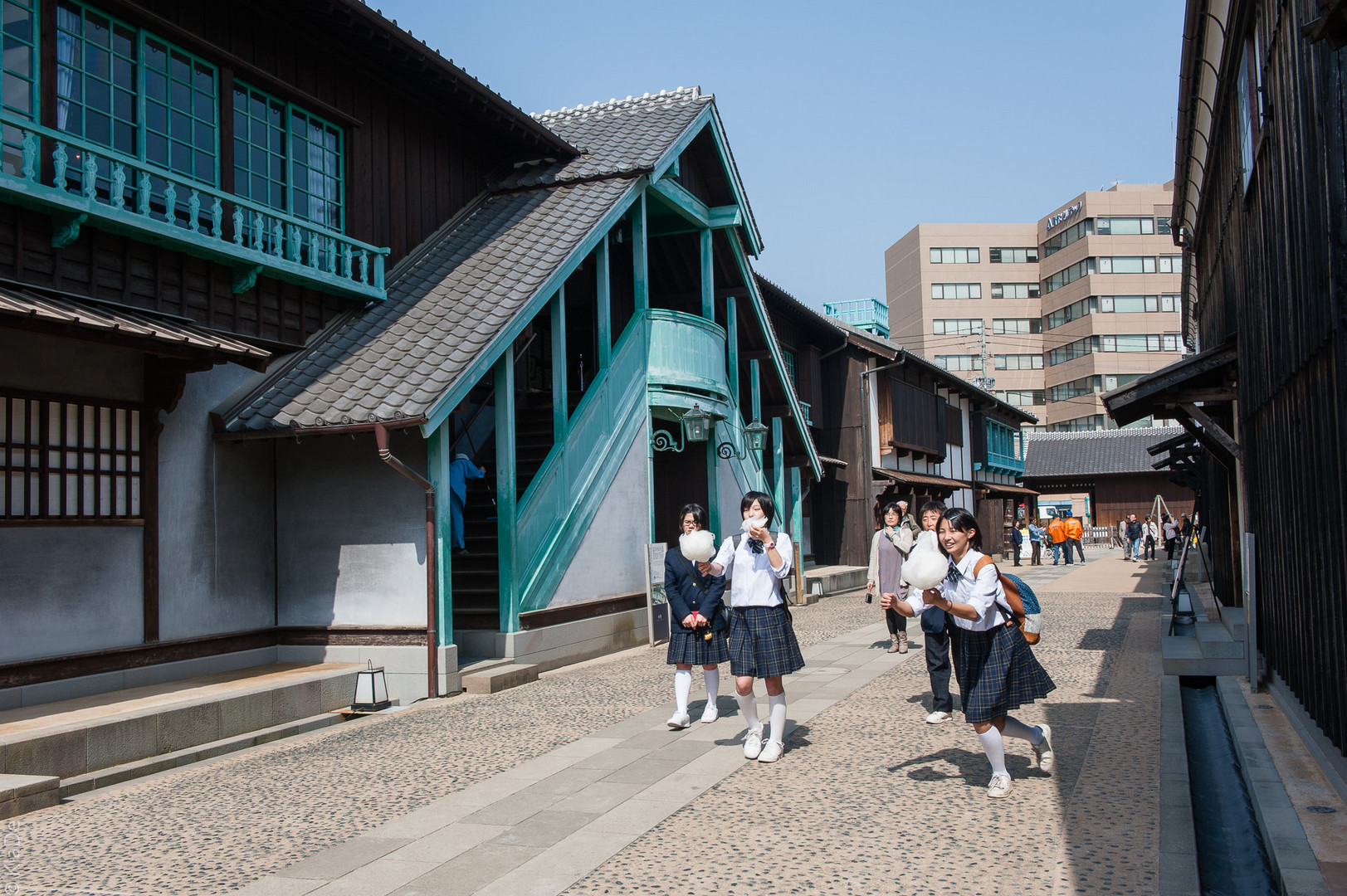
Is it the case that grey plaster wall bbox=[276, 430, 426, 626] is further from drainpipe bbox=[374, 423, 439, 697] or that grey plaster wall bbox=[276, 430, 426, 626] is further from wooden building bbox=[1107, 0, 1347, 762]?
wooden building bbox=[1107, 0, 1347, 762]

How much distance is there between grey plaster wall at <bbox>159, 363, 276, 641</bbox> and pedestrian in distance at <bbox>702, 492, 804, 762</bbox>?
18.7 ft

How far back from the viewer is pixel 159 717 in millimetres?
7699

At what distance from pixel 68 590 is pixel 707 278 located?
10899 millimetres

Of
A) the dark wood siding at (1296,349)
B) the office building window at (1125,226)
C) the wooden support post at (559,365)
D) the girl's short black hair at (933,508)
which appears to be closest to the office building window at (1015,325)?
the office building window at (1125,226)

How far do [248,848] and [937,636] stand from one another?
5526 mm

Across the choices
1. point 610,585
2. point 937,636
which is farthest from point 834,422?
point 937,636

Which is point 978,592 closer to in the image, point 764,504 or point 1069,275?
point 764,504

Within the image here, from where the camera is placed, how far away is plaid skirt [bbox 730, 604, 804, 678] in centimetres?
705

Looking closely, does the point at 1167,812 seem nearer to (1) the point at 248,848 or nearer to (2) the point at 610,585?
(1) the point at 248,848

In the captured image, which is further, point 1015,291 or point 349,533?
point 1015,291

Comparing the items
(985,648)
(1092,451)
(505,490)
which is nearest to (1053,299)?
(1092,451)

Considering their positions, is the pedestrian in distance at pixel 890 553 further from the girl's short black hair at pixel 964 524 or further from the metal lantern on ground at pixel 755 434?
the metal lantern on ground at pixel 755 434

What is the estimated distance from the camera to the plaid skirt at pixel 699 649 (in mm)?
8227

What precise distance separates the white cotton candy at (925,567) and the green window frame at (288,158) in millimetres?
8328
